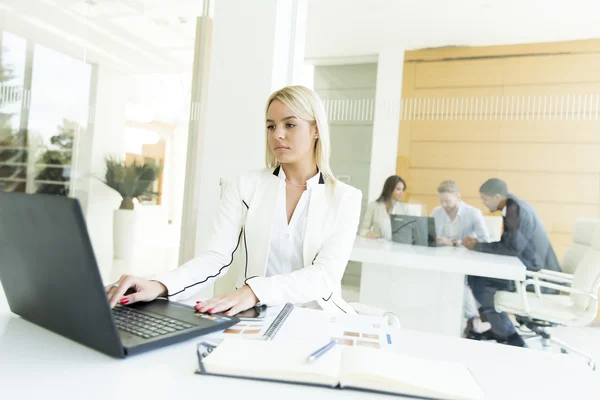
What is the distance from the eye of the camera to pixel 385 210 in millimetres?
2707

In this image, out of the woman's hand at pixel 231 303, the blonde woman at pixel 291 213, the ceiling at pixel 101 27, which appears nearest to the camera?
the woman's hand at pixel 231 303

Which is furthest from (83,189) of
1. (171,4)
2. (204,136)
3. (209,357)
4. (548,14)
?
(548,14)

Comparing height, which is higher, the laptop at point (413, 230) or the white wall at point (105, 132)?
the white wall at point (105, 132)

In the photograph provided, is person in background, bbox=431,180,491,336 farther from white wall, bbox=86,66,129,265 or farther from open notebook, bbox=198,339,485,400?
white wall, bbox=86,66,129,265

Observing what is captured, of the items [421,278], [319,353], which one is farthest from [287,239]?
[421,278]

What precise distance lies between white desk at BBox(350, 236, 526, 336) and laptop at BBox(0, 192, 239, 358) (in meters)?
1.83

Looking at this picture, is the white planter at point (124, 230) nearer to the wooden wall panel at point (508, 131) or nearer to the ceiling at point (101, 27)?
the ceiling at point (101, 27)

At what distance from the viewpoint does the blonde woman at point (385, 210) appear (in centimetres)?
266

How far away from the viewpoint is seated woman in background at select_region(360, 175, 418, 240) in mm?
2660

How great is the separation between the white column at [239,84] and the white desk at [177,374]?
1728mm

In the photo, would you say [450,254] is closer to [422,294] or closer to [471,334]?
[422,294]

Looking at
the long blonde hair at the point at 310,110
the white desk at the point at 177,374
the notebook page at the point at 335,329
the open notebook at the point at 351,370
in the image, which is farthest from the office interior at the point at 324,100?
the open notebook at the point at 351,370

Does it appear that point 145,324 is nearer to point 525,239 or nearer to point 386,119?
point 386,119

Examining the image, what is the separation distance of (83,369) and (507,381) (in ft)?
2.15
